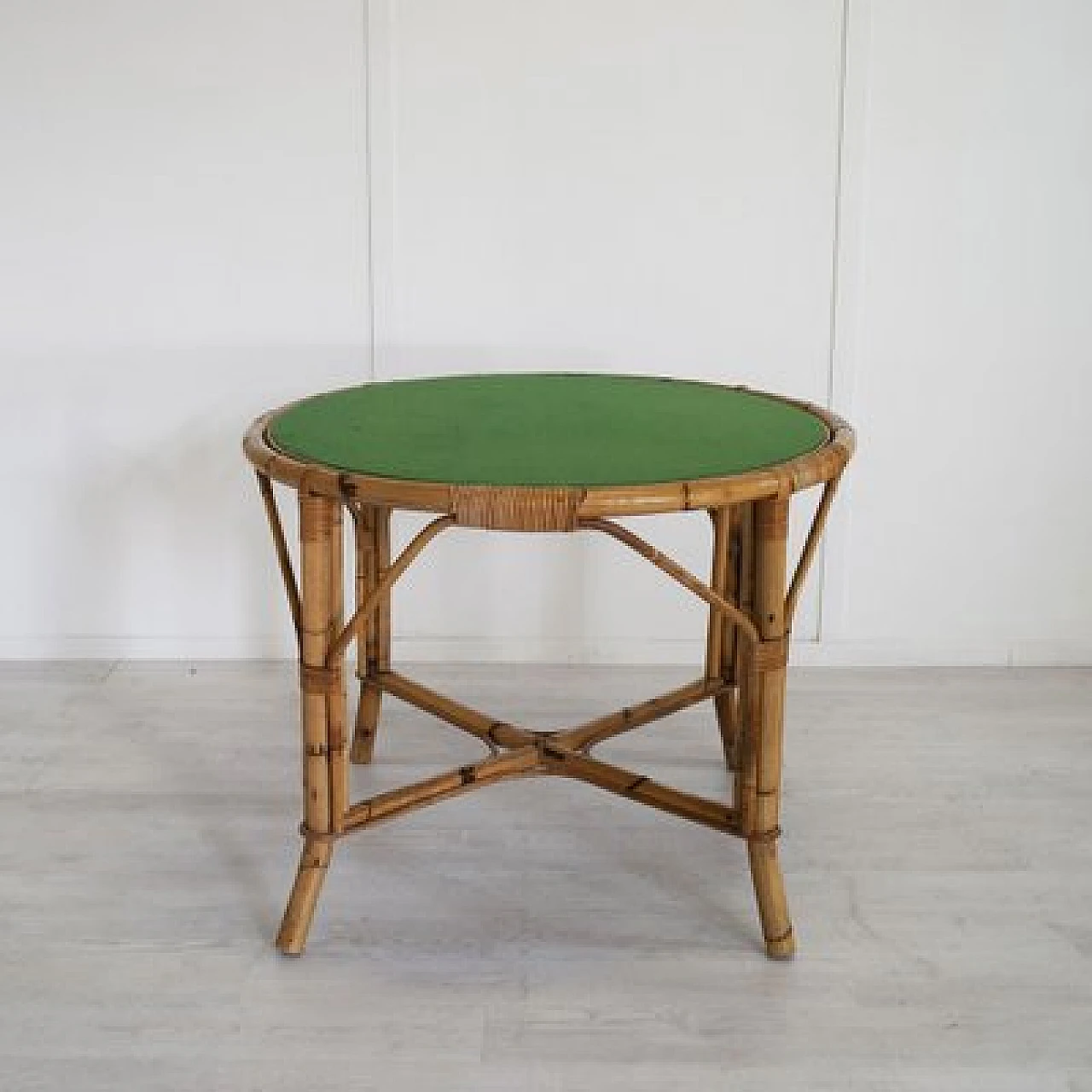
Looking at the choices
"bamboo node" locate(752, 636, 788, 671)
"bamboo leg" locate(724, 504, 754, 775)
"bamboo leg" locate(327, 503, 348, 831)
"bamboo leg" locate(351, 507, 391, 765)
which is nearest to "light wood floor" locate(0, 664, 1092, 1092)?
"bamboo leg" locate(351, 507, 391, 765)

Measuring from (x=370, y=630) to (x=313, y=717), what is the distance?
610 millimetres

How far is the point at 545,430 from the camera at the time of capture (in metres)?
2.56

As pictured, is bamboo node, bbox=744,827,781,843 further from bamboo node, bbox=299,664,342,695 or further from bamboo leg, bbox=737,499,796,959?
bamboo node, bbox=299,664,342,695

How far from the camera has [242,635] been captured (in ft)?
12.3

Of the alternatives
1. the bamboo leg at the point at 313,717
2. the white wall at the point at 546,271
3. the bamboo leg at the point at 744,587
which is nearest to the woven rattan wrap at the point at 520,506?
the bamboo leg at the point at 313,717

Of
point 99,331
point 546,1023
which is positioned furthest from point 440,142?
point 546,1023

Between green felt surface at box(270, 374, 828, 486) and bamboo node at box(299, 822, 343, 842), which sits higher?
green felt surface at box(270, 374, 828, 486)

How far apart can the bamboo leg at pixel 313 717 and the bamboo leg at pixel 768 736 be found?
2.12 feet

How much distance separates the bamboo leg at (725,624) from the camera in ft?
9.71

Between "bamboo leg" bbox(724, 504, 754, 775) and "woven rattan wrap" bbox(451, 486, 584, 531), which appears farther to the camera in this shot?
"bamboo leg" bbox(724, 504, 754, 775)

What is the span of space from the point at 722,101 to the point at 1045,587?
1343 mm

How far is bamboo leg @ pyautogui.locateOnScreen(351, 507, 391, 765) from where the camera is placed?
2.92 metres

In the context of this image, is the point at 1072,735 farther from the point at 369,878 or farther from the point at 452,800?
the point at 369,878

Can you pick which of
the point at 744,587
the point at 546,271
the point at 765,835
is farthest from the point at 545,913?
the point at 546,271
